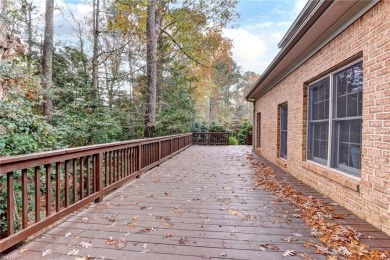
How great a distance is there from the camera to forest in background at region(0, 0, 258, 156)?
4133 millimetres

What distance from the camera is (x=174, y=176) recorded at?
5871 mm

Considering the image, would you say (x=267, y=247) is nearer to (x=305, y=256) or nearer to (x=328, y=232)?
(x=305, y=256)

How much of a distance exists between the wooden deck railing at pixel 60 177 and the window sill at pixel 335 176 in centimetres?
365

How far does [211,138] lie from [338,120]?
12.4 m

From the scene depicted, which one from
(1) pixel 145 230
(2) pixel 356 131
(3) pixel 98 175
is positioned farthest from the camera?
(3) pixel 98 175

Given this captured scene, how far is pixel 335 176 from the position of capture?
3.68 meters

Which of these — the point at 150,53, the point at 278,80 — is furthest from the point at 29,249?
the point at 150,53

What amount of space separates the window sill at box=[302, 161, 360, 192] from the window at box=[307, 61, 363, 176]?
0.32 feet

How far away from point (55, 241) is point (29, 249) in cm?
23

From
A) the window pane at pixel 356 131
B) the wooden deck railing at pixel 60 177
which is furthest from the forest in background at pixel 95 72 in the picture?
the window pane at pixel 356 131

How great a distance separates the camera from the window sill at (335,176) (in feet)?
10.5

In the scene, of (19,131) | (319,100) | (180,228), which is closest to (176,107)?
(319,100)

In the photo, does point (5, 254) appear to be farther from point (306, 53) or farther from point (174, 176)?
point (306, 53)

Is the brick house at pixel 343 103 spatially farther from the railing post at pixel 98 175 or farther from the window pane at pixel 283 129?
→ the railing post at pixel 98 175
